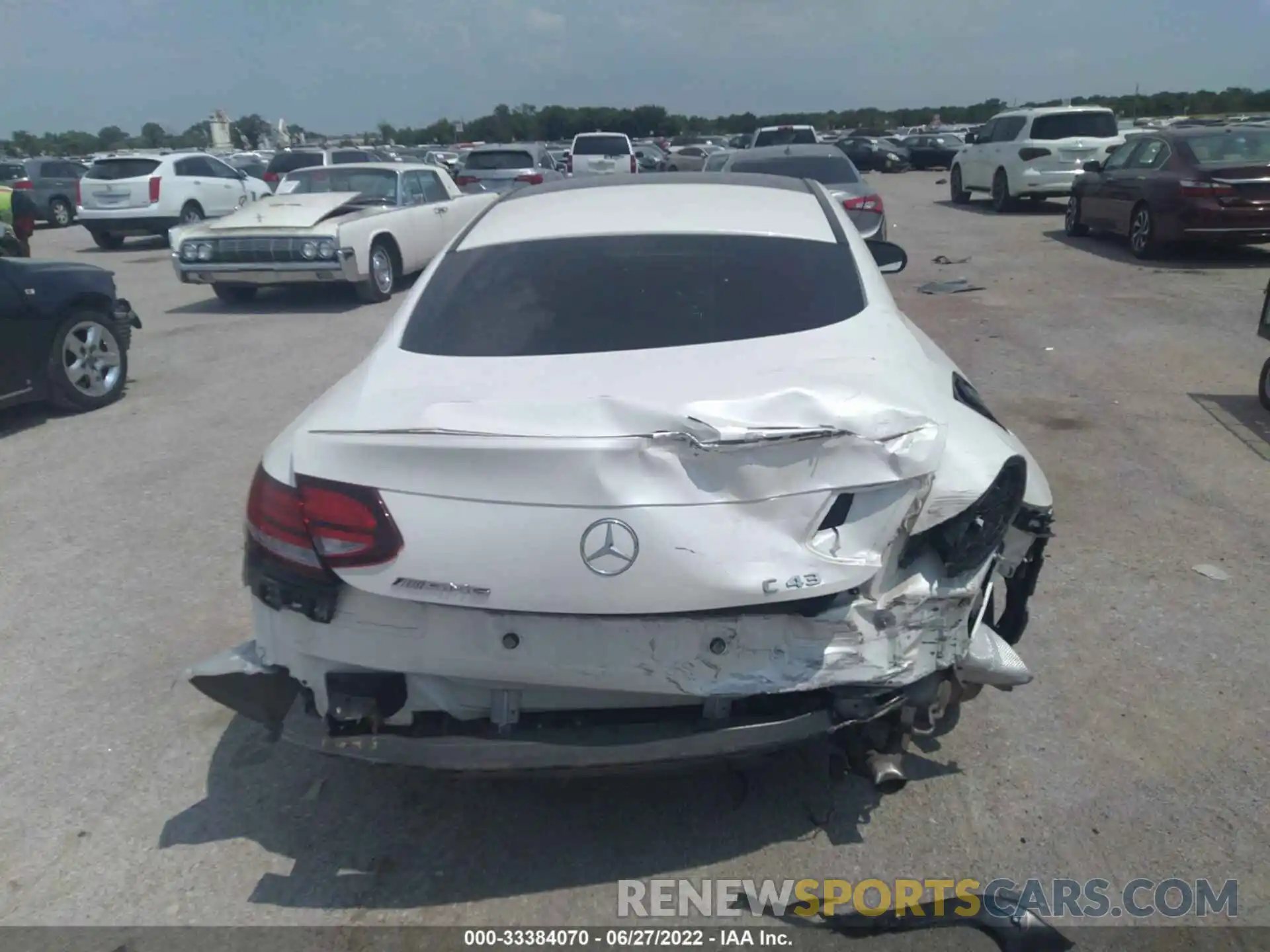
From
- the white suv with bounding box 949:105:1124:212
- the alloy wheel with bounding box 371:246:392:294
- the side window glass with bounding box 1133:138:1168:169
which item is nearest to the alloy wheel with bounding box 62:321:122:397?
the alloy wheel with bounding box 371:246:392:294

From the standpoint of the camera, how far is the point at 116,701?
155 inches

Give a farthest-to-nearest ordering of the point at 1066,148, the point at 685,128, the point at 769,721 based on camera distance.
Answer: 1. the point at 685,128
2. the point at 1066,148
3. the point at 769,721

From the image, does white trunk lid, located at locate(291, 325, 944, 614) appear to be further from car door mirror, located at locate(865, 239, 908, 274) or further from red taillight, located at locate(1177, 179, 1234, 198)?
red taillight, located at locate(1177, 179, 1234, 198)

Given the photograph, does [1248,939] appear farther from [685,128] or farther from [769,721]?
[685,128]

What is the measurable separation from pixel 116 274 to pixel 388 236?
19.6 feet

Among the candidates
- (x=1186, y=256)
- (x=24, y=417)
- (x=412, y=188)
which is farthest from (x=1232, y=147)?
(x=24, y=417)

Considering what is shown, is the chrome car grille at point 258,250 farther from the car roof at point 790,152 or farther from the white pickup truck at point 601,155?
the white pickup truck at point 601,155

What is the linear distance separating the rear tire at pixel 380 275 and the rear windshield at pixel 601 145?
13.8 meters

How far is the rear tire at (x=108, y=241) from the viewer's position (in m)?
20.3

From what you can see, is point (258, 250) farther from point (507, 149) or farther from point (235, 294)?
point (507, 149)

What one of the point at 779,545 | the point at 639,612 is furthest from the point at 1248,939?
the point at 639,612

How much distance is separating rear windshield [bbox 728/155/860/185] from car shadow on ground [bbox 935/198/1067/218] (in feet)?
26.4

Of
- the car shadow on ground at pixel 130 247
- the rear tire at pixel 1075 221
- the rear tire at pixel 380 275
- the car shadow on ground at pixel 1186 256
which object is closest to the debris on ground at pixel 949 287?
the car shadow on ground at pixel 1186 256

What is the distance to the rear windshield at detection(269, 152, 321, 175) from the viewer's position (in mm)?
25547
